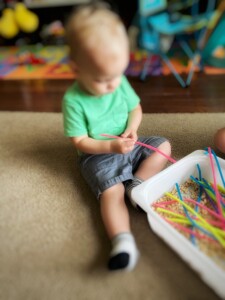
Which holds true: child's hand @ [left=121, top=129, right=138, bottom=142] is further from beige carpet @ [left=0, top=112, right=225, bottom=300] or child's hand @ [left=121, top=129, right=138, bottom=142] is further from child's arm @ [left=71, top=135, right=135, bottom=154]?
beige carpet @ [left=0, top=112, right=225, bottom=300]

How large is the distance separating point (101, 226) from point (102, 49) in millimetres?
449

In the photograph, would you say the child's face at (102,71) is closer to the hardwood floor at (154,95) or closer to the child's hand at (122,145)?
the child's hand at (122,145)

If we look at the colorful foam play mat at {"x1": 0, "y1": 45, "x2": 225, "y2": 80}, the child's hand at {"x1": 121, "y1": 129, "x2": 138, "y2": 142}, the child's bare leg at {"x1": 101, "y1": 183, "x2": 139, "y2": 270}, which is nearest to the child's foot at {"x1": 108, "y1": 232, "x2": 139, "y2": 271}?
the child's bare leg at {"x1": 101, "y1": 183, "x2": 139, "y2": 270}

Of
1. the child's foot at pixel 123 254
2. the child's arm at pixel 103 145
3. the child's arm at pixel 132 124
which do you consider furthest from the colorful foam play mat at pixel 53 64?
the child's foot at pixel 123 254

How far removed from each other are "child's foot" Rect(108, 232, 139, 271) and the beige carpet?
4 centimetres

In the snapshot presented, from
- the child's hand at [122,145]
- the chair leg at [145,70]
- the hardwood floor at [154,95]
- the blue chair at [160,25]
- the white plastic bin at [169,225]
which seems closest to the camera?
the white plastic bin at [169,225]

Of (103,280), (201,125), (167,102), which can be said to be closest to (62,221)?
(103,280)

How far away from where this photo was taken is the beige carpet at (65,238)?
62cm

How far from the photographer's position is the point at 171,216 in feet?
2.48

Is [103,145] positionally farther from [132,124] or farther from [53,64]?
[53,64]

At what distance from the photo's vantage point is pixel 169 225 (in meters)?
0.63

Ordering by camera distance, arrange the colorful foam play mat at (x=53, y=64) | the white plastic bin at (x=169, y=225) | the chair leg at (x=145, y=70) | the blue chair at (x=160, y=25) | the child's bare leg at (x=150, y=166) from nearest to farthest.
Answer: the white plastic bin at (x=169, y=225), the child's bare leg at (x=150, y=166), the blue chair at (x=160, y=25), the chair leg at (x=145, y=70), the colorful foam play mat at (x=53, y=64)

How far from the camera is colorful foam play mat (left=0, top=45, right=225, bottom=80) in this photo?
176 cm

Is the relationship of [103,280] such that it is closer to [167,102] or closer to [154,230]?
[154,230]
